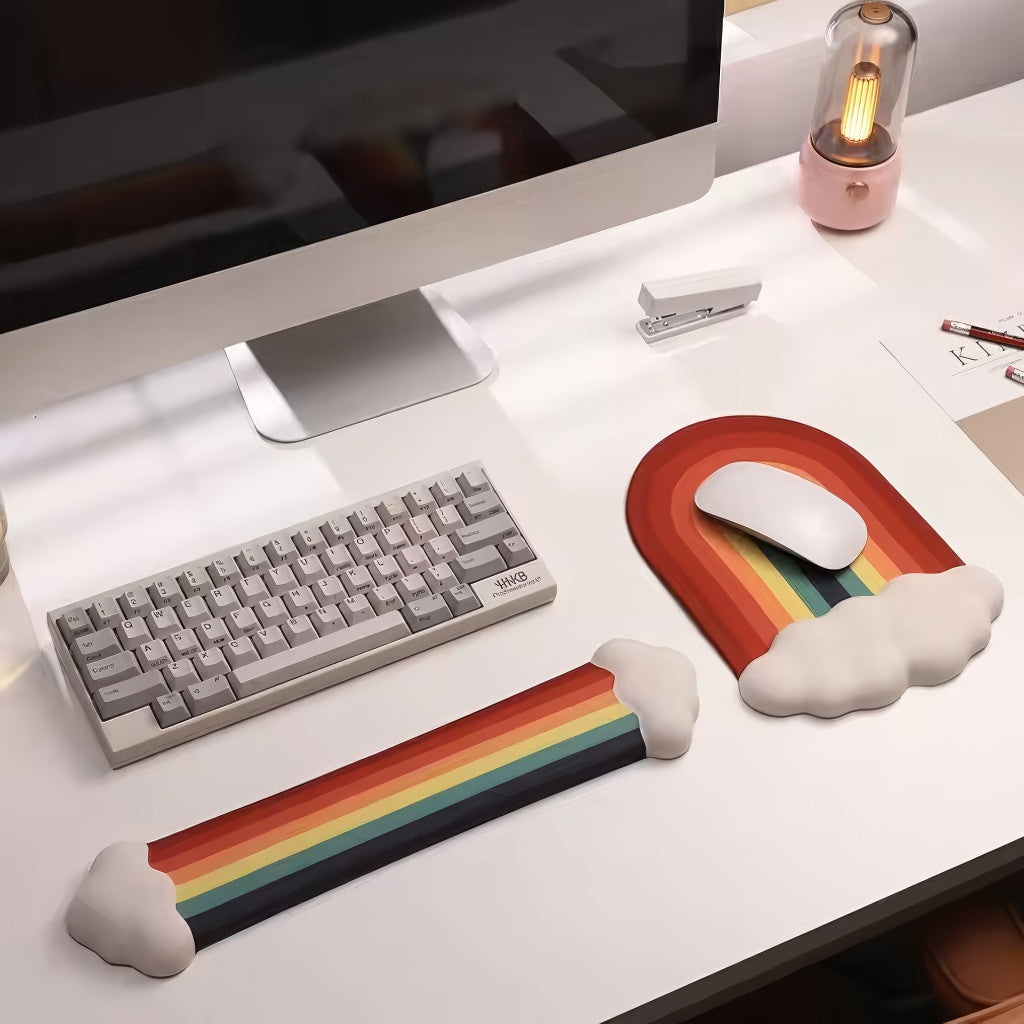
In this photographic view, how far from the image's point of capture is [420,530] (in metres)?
0.86

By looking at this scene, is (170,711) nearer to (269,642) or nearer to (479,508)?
(269,642)

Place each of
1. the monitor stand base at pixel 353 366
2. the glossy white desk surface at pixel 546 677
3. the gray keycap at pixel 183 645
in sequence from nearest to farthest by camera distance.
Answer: the glossy white desk surface at pixel 546 677 → the gray keycap at pixel 183 645 → the monitor stand base at pixel 353 366

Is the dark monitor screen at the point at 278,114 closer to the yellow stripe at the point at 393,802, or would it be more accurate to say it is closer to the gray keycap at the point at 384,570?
the gray keycap at the point at 384,570

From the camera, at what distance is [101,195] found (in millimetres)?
802

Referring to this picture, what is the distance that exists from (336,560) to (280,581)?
38mm

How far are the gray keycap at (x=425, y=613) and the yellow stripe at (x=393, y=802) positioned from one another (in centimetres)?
10

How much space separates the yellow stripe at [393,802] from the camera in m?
0.73

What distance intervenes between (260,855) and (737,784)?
0.90 feet

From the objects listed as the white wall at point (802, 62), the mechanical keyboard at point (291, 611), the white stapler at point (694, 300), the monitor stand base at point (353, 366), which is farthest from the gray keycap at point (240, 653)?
the white wall at point (802, 62)

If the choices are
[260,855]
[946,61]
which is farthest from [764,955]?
[946,61]

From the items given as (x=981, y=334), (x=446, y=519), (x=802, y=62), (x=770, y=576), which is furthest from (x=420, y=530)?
(x=802, y=62)

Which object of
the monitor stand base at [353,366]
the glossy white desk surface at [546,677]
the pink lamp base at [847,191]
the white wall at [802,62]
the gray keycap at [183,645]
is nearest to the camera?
the glossy white desk surface at [546,677]

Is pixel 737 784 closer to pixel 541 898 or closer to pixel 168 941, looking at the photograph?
pixel 541 898

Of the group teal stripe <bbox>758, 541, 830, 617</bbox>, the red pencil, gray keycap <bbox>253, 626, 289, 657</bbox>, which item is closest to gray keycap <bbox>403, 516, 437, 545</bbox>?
gray keycap <bbox>253, 626, 289, 657</bbox>
